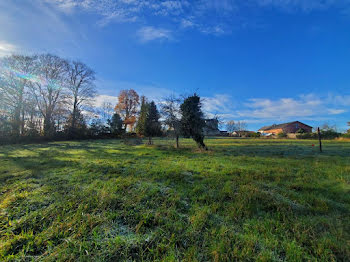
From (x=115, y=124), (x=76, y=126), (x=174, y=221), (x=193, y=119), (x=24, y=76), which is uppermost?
(x=24, y=76)

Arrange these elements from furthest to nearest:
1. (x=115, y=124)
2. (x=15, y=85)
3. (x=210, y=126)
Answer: (x=115, y=124), (x=15, y=85), (x=210, y=126)

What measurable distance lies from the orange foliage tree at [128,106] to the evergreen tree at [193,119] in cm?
2328

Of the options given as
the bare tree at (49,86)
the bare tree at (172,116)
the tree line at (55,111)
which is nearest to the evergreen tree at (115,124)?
the tree line at (55,111)

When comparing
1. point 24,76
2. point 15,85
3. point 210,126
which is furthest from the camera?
point 24,76

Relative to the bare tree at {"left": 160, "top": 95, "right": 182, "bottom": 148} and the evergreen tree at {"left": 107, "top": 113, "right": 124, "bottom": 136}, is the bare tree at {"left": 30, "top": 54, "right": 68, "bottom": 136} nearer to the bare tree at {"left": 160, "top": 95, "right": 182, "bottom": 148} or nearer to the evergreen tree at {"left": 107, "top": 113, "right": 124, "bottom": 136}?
the evergreen tree at {"left": 107, "top": 113, "right": 124, "bottom": 136}

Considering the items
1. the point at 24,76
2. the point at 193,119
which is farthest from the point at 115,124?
the point at 193,119

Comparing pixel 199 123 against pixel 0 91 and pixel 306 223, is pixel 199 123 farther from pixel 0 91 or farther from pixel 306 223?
pixel 0 91

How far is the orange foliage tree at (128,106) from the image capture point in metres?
33.1

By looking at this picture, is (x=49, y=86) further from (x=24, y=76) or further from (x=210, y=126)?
(x=210, y=126)

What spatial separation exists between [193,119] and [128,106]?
25.9 m

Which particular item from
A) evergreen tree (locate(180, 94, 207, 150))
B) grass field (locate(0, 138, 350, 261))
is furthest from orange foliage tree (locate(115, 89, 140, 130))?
grass field (locate(0, 138, 350, 261))

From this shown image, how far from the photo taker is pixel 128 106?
110ft

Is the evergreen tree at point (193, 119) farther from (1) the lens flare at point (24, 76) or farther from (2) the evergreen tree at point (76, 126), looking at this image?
(2) the evergreen tree at point (76, 126)

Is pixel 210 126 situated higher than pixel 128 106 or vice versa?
pixel 128 106
